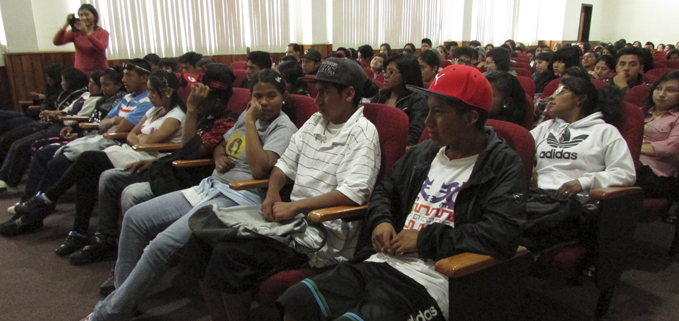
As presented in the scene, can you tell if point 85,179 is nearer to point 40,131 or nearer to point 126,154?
point 126,154

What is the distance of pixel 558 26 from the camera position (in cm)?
1479

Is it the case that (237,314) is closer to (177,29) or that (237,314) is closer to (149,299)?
(149,299)

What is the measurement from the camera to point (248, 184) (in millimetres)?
1933

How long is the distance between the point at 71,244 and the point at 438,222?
2.25 meters

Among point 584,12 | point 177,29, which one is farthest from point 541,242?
point 584,12

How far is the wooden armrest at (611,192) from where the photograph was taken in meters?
1.72

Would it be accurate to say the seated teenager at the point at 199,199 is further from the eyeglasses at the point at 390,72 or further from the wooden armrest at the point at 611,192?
the wooden armrest at the point at 611,192

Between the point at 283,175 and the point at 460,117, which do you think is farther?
the point at 283,175

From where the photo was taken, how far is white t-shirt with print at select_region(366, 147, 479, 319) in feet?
4.51

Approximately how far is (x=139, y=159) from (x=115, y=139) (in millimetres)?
441

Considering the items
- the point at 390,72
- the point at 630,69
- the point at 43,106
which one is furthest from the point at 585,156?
the point at 43,106

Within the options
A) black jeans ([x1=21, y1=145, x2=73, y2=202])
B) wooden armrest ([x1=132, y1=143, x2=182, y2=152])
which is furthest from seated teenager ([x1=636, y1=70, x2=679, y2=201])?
black jeans ([x1=21, y1=145, x2=73, y2=202])

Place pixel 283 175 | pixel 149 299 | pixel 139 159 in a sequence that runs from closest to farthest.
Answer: pixel 283 175 < pixel 149 299 < pixel 139 159

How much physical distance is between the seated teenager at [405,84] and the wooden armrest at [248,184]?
0.93m
